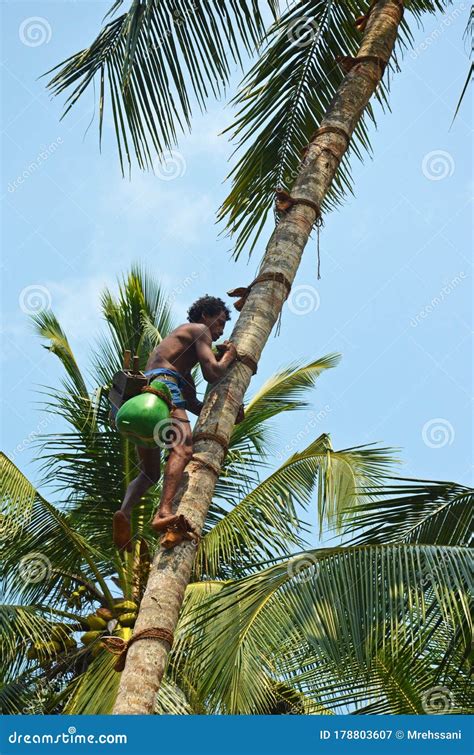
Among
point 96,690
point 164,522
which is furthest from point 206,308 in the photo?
point 96,690

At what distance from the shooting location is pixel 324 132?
6203 millimetres

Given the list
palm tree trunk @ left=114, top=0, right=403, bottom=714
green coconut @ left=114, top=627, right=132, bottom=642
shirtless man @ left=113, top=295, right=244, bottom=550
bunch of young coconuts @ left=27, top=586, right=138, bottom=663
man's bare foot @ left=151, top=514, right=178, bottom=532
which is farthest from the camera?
bunch of young coconuts @ left=27, top=586, right=138, bottom=663

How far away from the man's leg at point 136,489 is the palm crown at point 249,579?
0.54m

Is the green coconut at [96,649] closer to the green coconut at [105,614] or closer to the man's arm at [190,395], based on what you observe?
the green coconut at [105,614]

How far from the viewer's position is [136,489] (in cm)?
548

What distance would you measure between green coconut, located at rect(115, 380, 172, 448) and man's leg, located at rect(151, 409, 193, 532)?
75 millimetres

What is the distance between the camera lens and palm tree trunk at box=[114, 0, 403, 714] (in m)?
3.99

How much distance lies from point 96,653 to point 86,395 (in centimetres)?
270

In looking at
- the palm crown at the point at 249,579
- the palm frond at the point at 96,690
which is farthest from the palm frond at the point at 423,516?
the palm frond at the point at 96,690

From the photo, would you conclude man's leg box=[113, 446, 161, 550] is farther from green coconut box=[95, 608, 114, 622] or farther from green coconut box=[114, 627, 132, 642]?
green coconut box=[95, 608, 114, 622]

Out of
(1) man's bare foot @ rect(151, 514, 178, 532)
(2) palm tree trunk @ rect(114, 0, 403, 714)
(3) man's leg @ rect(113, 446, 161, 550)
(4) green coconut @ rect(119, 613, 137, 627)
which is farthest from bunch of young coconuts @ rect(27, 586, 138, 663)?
(1) man's bare foot @ rect(151, 514, 178, 532)

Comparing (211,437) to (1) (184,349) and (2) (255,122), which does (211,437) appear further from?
(2) (255,122)

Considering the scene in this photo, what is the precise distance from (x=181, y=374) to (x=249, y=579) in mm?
1121

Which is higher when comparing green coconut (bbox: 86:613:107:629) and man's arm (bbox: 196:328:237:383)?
man's arm (bbox: 196:328:237:383)
